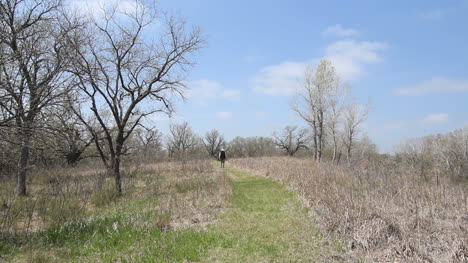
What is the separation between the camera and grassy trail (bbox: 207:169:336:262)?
4.92 meters

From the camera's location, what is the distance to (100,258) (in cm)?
486

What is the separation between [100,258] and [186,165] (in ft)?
47.0

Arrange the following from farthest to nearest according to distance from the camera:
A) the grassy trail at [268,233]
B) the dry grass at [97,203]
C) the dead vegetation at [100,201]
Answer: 1. the dead vegetation at [100,201]
2. the dry grass at [97,203]
3. the grassy trail at [268,233]

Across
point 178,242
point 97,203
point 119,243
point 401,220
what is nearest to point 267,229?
point 178,242

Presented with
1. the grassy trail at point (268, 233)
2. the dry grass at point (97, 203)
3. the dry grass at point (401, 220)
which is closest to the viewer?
the dry grass at point (401, 220)

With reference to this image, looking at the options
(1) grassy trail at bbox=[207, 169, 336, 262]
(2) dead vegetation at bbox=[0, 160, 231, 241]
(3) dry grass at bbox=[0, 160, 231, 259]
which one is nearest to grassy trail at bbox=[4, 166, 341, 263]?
(1) grassy trail at bbox=[207, 169, 336, 262]

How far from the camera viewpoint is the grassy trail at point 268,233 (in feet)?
16.1

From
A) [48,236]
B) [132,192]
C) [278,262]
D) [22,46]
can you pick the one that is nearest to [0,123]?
[22,46]

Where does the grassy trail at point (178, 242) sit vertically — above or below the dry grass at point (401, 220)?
below

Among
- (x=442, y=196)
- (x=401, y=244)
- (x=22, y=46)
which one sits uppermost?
(x=22, y=46)

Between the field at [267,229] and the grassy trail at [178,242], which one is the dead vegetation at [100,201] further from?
the grassy trail at [178,242]

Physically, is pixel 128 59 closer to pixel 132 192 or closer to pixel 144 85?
pixel 144 85

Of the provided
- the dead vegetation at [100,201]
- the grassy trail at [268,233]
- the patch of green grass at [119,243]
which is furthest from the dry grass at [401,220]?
Result: the dead vegetation at [100,201]

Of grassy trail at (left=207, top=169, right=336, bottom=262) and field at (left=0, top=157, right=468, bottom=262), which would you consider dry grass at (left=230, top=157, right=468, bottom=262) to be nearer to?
field at (left=0, top=157, right=468, bottom=262)
